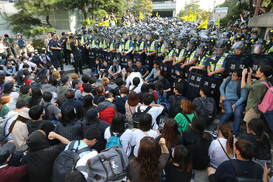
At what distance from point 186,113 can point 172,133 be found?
0.80 m

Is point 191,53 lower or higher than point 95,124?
higher

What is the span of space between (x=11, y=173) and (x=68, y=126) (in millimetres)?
1004

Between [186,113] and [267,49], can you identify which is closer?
[186,113]

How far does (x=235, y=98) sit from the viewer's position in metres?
4.12

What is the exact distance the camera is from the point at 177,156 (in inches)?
83.4

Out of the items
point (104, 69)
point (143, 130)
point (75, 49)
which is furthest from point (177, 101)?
point (75, 49)

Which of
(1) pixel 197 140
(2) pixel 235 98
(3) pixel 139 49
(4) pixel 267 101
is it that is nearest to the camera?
(1) pixel 197 140

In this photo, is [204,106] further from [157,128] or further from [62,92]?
[62,92]

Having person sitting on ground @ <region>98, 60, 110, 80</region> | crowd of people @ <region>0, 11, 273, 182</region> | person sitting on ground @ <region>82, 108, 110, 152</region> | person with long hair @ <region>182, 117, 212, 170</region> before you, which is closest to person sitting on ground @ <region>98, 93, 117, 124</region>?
crowd of people @ <region>0, 11, 273, 182</region>

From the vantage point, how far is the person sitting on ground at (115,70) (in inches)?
324

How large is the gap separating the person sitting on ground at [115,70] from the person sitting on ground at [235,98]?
16.2 ft

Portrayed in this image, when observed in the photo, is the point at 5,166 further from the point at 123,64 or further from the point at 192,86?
the point at 123,64

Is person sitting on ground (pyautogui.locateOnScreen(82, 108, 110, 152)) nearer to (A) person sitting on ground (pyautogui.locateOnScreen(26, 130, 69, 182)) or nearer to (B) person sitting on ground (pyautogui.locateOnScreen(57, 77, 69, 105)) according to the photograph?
(A) person sitting on ground (pyautogui.locateOnScreen(26, 130, 69, 182))

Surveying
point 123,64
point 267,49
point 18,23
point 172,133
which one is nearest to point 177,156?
point 172,133
